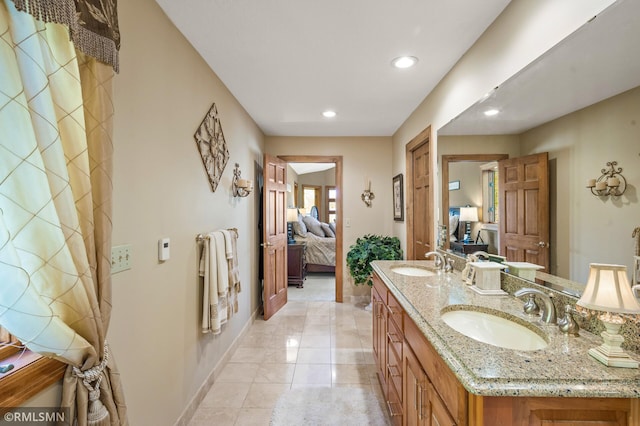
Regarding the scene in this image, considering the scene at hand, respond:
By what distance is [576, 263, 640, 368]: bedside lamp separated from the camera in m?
0.81

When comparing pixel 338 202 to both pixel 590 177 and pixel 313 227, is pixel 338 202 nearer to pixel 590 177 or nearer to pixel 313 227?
pixel 313 227

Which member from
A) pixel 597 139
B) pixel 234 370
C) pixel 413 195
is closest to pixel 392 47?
pixel 597 139

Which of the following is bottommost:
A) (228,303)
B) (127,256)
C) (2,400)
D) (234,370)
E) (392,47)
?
(234,370)

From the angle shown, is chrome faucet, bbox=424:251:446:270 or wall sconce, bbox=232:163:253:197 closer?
chrome faucet, bbox=424:251:446:270

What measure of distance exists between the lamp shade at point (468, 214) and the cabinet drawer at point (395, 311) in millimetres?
828

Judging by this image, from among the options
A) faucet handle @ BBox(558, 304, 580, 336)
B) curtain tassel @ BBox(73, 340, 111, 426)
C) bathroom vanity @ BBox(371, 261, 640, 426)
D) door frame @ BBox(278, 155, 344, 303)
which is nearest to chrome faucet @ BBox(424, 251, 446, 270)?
bathroom vanity @ BBox(371, 261, 640, 426)

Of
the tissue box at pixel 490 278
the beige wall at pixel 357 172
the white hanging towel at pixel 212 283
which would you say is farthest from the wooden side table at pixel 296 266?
the tissue box at pixel 490 278

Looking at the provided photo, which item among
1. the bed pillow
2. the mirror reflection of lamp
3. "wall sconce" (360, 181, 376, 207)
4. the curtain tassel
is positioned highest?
"wall sconce" (360, 181, 376, 207)

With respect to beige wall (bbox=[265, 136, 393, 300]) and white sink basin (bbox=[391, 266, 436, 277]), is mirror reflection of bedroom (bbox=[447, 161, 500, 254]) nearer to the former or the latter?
white sink basin (bbox=[391, 266, 436, 277])

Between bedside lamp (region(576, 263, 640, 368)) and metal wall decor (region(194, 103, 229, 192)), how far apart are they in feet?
7.05

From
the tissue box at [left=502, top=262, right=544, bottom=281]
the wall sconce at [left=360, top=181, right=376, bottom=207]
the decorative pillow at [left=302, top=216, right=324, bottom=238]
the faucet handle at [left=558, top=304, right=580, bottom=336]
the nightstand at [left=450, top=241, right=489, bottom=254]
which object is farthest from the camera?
the decorative pillow at [left=302, top=216, right=324, bottom=238]

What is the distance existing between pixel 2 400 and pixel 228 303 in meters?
1.46

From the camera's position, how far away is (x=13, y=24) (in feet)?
2.40

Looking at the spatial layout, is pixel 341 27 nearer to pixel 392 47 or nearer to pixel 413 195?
pixel 392 47
